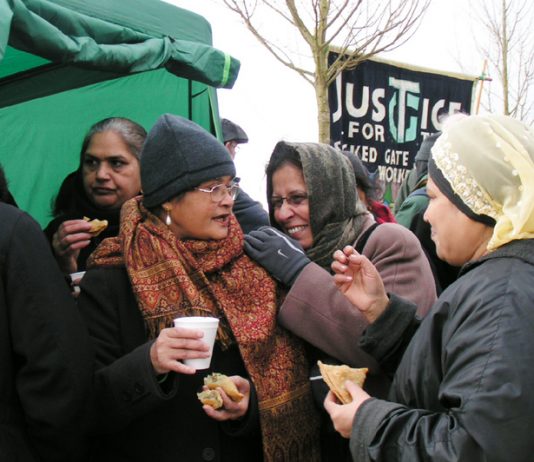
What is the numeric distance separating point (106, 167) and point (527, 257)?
2162 millimetres

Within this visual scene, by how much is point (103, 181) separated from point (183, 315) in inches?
47.0

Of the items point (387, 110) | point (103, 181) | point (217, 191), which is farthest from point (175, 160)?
point (387, 110)

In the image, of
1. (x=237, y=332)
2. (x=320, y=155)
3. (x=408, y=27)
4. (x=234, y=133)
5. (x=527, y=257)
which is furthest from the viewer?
(x=408, y=27)

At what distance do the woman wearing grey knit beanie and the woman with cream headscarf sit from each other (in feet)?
1.40

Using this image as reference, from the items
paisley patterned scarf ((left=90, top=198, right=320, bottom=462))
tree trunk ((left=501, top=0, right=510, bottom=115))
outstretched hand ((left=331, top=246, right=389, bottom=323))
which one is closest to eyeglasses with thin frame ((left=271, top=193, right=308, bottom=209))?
paisley patterned scarf ((left=90, top=198, right=320, bottom=462))

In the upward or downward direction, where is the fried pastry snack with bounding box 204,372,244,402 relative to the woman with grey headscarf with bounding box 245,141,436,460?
downward

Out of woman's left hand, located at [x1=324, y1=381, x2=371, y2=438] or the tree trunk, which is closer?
woman's left hand, located at [x1=324, y1=381, x2=371, y2=438]

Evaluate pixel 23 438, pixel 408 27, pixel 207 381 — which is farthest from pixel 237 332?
pixel 408 27

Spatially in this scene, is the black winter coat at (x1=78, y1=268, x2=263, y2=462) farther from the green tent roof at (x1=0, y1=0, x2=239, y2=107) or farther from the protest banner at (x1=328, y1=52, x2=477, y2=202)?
the protest banner at (x1=328, y1=52, x2=477, y2=202)

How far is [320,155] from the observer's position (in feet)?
8.89

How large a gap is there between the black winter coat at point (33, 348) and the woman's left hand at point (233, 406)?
17.4 inches

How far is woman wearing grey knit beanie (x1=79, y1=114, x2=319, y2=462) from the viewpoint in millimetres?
2023

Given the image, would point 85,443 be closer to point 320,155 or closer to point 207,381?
point 207,381

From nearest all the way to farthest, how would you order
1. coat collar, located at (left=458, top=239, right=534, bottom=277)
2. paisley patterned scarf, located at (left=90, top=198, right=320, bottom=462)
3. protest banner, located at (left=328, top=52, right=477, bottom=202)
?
coat collar, located at (left=458, top=239, right=534, bottom=277) < paisley patterned scarf, located at (left=90, top=198, right=320, bottom=462) < protest banner, located at (left=328, top=52, right=477, bottom=202)
